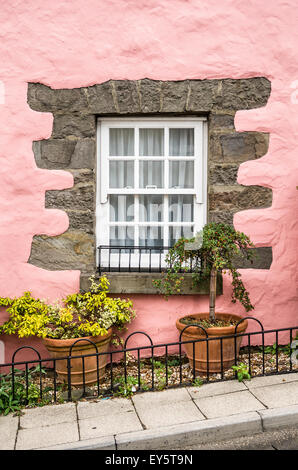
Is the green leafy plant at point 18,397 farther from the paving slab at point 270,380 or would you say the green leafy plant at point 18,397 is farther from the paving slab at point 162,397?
the paving slab at point 270,380

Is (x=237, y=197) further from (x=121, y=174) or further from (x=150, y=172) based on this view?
(x=121, y=174)

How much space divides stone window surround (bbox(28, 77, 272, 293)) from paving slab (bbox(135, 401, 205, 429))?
1357mm

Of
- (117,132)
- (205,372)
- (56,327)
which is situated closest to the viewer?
(205,372)

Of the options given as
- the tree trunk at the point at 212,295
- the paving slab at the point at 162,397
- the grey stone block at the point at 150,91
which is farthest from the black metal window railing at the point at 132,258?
the grey stone block at the point at 150,91

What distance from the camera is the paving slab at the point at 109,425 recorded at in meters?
3.30

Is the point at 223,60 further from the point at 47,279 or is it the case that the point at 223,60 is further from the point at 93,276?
the point at 47,279

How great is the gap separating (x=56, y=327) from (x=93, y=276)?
0.66 meters

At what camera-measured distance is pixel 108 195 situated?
5.05m

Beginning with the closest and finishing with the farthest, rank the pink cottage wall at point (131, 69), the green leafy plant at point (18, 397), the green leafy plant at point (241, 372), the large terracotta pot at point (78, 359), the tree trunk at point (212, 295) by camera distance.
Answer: the green leafy plant at point (18, 397), the green leafy plant at point (241, 372), the large terracotta pot at point (78, 359), the tree trunk at point (212, 295), the pink cottage wall at point (131, 69)

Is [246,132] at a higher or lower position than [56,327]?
higher

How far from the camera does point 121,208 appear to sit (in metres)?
5.10

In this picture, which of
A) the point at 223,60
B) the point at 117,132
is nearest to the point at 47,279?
the point at 117,132

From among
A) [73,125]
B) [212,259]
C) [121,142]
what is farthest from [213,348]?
[73,125]

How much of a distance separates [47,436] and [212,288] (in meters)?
2.07
